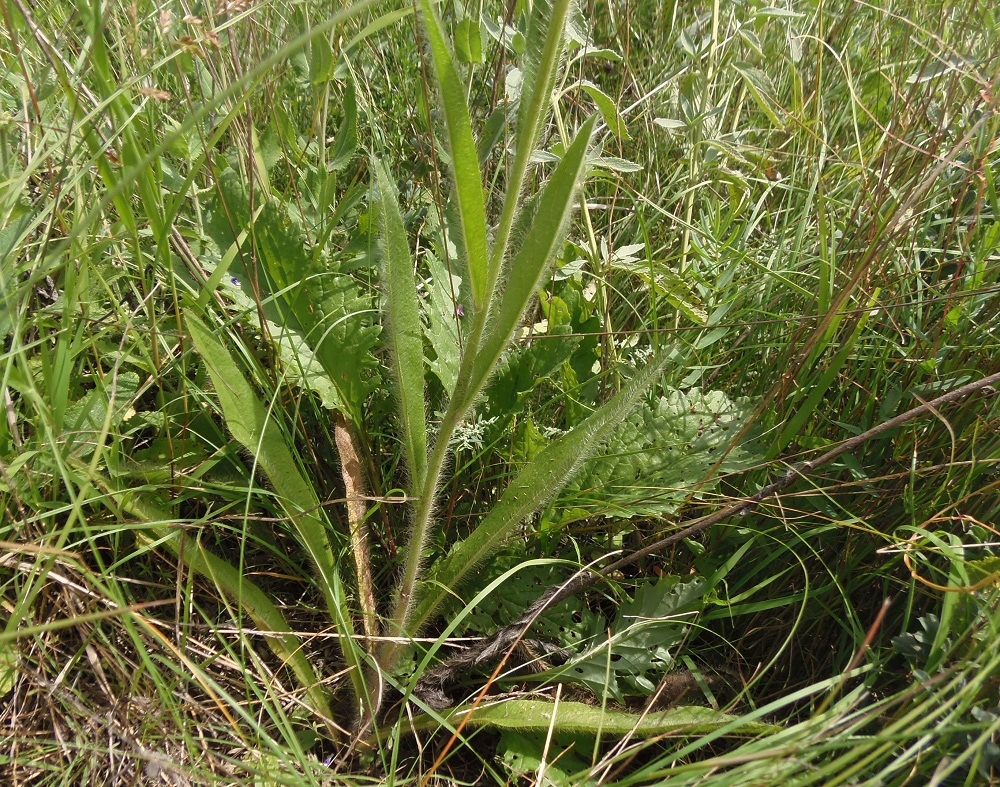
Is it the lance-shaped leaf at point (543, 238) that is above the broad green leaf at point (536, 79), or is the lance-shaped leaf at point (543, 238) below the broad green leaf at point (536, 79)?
below

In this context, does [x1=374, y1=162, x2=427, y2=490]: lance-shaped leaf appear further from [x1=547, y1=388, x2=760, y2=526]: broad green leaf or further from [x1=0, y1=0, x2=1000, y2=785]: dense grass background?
[x1=547, y1=388, x2=760, y2=526]: broad green leaf

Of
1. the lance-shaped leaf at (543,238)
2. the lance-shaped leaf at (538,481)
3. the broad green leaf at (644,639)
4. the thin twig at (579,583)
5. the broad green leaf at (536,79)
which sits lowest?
the broad green leaf at (644,639)

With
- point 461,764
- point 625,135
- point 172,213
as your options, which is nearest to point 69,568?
point 172,213

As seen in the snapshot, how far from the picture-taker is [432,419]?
1506 mm

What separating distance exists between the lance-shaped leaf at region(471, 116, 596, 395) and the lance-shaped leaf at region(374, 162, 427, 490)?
249 millimetres

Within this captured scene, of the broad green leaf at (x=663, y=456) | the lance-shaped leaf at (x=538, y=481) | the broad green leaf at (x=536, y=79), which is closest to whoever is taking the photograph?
the broad green leaf at (x=536, y=79)

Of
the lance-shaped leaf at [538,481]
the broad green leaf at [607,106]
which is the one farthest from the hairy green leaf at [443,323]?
the broad green leaf at [607,106]

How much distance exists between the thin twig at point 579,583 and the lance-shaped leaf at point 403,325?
30 centimetres

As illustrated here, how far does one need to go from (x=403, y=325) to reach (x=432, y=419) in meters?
0.38

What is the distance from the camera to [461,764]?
130 centimetres

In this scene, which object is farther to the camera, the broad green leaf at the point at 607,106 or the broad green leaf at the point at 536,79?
the broad green leaf at the point at 607,106

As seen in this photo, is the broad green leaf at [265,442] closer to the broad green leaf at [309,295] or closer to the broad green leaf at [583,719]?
the broad green leaf at [309,295]

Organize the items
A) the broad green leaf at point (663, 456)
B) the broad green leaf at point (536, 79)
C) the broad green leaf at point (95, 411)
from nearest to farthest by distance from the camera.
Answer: the broad green leaf at point (536, 79) < the broad green leaf at point (95, 411) < the broad green leaf at point (663, 456)

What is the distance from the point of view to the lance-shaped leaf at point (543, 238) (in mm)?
793
